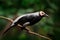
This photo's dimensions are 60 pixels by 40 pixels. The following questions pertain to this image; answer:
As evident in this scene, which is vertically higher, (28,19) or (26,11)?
(26,11)

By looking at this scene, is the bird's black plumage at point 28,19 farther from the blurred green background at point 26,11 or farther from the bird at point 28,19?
the blurred green background at point 26,11

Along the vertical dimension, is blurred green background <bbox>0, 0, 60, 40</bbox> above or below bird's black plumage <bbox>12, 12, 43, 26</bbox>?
above

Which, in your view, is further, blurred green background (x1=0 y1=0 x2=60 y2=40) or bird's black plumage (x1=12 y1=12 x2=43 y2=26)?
blurred green background (x1=0 y1=0 x2=60 y2=40)

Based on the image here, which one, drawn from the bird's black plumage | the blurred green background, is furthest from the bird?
the blurred green background

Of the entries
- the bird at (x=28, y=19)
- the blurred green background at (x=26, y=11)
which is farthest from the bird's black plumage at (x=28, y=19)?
the blurred green background at (x=26, y=11)

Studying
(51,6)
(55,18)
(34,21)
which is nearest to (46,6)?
(51,6)

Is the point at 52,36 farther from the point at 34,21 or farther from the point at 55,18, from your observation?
the point at 34,21

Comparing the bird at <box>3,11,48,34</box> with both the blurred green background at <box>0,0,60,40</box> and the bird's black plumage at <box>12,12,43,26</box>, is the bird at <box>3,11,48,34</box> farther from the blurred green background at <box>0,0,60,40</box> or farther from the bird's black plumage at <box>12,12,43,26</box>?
the blurred green background at <box>0,0,60,40</box>

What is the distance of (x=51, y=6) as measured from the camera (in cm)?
290

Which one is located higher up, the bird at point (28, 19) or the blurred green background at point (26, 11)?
the blurred green background at point (26, 11)

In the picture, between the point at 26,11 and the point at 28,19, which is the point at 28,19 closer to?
the point at 28,19

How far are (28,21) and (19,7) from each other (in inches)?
29.6

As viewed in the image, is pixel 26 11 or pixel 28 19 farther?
pixel 26 11

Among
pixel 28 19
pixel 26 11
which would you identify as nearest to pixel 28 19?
pixel 28 19
